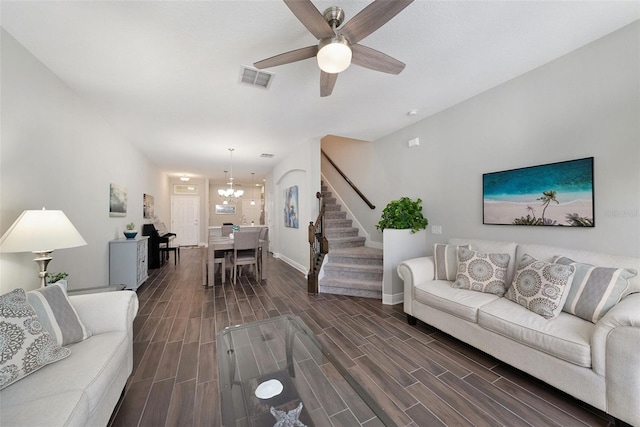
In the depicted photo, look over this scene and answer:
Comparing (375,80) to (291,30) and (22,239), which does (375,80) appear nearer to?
(291,30)

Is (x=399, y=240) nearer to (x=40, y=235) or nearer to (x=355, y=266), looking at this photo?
(x=355, y=266)

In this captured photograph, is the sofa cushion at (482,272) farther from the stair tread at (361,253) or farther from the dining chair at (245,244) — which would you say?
the dining chair at (245,244)

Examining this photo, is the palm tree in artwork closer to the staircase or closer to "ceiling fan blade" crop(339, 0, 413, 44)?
the staircase

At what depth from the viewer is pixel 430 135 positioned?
138 inches

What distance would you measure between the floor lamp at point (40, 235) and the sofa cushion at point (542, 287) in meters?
3.61

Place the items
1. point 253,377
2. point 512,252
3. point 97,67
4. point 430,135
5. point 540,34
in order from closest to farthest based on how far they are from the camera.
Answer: point 253,377 < point 540,34 < point 97,67 < point 512,252 < point 430,135

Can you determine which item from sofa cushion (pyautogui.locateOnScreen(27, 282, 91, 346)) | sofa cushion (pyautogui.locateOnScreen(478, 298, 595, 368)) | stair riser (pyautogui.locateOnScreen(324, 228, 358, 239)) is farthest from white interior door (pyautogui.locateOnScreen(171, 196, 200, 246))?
sofa cushion (pyautogui.locateOnScreen(478, 298, 595, 368))

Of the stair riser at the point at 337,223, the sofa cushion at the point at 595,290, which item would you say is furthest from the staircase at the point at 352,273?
the sofa cushion at the point at 595,290

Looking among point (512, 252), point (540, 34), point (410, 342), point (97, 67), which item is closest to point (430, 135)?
point (540, 34)

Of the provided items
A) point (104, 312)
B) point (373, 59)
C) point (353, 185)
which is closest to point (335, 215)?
point (353, 185)

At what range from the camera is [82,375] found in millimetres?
1109

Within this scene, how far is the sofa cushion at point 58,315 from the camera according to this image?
1.30m

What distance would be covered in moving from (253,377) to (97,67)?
3.11m

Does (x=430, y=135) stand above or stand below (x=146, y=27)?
below
